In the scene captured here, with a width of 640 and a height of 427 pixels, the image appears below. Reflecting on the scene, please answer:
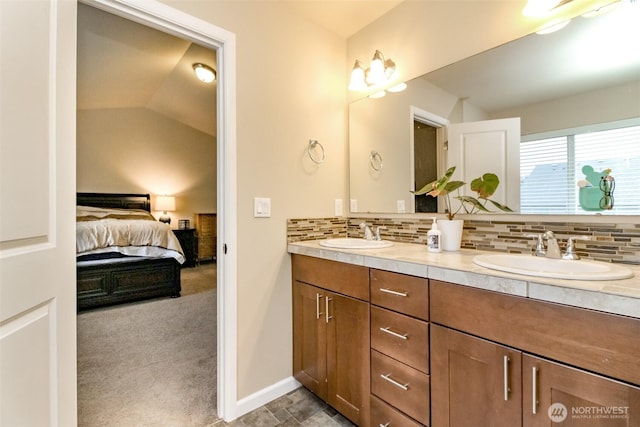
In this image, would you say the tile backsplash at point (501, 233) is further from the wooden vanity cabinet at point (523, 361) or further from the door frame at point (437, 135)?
the wooden vanity cabinet at point (523, 361)

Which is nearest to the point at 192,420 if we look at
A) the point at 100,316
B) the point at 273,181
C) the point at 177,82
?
the point at 273,181

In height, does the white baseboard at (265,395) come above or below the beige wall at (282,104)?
below

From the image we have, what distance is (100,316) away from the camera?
10.0 ft

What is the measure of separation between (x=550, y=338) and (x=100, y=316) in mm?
3776

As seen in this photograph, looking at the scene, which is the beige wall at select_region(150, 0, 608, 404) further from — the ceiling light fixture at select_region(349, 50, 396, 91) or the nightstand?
the nightstand

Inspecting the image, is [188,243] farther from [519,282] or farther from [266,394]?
[519,282]

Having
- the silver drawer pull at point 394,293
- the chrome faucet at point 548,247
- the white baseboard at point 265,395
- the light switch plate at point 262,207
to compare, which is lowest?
the white baseboard at point 265,395

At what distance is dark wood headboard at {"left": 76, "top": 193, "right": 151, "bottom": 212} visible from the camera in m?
5.19

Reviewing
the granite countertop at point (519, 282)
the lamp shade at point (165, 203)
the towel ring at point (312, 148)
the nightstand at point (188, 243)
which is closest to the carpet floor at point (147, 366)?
the granite countertop at point (519, 282)

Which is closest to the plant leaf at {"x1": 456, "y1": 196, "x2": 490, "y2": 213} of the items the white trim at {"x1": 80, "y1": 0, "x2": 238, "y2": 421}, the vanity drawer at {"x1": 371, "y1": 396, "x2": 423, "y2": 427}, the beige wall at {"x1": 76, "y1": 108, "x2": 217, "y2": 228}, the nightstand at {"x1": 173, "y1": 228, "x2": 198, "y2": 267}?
the vanity drawer at {"x1": 371, "y1": 396, "x2": 423, "y2": 427}

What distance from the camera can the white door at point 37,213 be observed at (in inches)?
30.1

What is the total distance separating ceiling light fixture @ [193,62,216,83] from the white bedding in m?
2.06

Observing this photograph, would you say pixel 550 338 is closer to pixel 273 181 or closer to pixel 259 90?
pixel 273 181

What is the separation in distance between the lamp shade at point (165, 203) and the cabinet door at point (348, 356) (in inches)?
210
